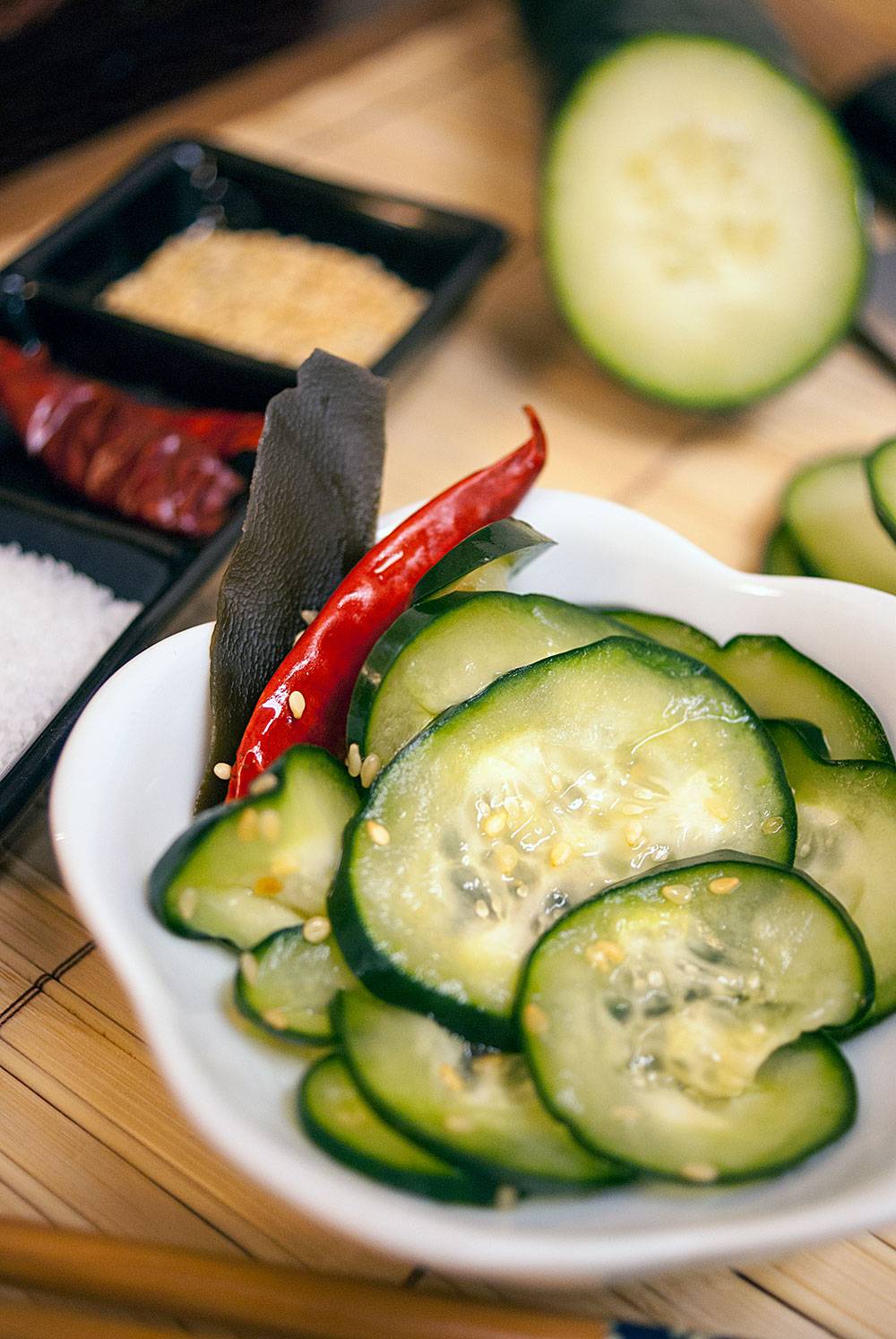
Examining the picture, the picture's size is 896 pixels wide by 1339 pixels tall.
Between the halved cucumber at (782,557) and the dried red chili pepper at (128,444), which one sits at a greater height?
the halved cucumber at (782,557)

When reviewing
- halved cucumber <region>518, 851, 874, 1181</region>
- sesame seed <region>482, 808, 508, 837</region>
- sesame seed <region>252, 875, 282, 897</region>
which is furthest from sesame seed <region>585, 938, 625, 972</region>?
sesame seed <region>252, 875, 282, 897</region>

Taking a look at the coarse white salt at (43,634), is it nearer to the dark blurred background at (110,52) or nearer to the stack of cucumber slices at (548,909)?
the stack of cucumber slices at (548,909)

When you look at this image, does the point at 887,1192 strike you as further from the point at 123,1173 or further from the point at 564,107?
the point at 564,107

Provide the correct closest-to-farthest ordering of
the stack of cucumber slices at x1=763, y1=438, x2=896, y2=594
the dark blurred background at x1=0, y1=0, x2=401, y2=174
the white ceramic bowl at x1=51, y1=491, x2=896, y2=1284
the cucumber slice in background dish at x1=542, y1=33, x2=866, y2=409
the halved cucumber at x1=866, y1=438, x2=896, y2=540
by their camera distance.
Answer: the white ceramic bowl at x1=51, y1=491, x2=896, y2=1284 → the halved cucumber at x1=866, y1=438, x2=896, y2=540 → the stack of cucumber slices at x1=763, y1=438, x2=896, y2=594 → the cucumber slice in background dish at x1=542, y1=33, x2=866, y2=409 → the dark blurred background at x1=0, y1=0, x2=401, y2=174

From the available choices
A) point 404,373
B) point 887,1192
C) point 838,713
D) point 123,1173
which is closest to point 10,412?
point 404,373

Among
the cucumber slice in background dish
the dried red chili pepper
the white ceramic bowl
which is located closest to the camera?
the white ceramic bowl

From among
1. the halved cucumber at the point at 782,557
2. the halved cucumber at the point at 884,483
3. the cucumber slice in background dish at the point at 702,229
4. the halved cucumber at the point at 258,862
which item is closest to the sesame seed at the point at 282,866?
the halved cucumber at the point at 258,862

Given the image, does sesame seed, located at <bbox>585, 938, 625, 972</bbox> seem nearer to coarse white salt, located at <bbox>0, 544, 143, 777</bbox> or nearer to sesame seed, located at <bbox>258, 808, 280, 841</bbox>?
sesame seed, located at <bbox>258, 808, 280, 841</bbox>
